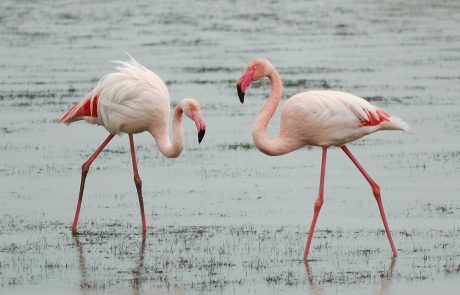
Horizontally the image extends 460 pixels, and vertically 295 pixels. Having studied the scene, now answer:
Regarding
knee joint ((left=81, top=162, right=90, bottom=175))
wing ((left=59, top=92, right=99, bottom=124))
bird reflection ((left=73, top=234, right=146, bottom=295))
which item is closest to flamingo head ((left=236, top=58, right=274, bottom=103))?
bird reflection ((left=73, top=234, right=146, bottom=295))

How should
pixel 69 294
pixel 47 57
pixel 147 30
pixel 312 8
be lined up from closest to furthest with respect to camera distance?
pixel 69 294 → pixel 47 57 → pixel 147 30 → pixel 312 8

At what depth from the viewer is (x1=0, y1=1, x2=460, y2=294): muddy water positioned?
897 centimetres

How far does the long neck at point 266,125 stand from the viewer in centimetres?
1014

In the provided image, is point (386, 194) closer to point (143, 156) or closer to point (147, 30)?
point (143, 156)

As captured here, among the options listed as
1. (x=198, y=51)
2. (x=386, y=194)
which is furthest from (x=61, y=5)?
(x=386, y=194)

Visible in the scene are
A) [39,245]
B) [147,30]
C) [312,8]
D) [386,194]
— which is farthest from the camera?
[312,8]

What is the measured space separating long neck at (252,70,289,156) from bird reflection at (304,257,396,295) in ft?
4.22

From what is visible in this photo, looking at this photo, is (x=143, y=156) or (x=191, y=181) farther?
(x=143, y=156)

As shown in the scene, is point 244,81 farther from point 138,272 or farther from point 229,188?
point 229,188

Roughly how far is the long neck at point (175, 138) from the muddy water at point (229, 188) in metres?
0.64

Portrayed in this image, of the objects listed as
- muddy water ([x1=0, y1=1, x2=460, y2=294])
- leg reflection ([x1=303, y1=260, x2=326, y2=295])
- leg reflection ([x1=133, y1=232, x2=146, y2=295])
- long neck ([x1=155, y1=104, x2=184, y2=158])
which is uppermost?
long neck ([x1=155, y1=104, x2=184, y2=158])

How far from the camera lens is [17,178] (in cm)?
1298

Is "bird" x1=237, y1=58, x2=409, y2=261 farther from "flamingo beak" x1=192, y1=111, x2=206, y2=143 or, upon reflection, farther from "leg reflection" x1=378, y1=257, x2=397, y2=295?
"leg reflection" x1=378, y1=257, x2=397, y2=295

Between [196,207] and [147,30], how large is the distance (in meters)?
19.9
